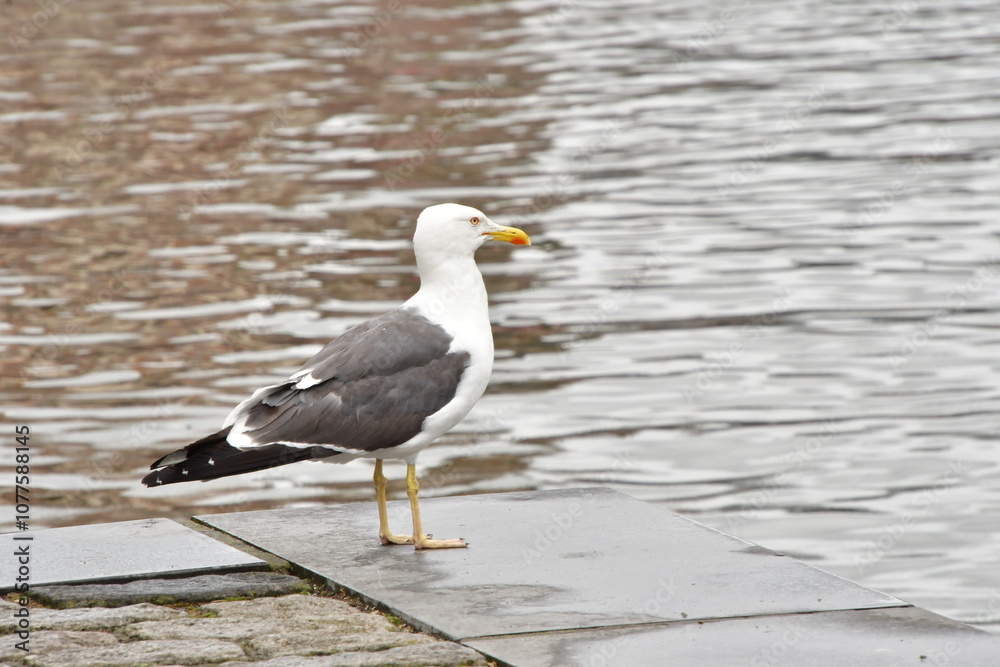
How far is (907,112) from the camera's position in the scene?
2119cm

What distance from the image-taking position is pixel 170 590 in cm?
527

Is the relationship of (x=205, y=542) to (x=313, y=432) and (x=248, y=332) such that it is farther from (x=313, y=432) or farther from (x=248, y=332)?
(x=248, y=332)

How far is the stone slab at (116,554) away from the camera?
541cm

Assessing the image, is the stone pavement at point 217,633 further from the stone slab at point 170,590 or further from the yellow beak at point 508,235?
the yellow beak at point 508,235

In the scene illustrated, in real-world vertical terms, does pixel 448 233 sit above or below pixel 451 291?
above

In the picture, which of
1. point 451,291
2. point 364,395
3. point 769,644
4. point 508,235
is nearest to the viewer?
point 769,644

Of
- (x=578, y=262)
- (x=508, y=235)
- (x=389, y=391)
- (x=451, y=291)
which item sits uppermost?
(x=508, y=235)

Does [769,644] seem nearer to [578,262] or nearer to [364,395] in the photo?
[364,395]

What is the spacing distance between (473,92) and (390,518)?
58.3 ft

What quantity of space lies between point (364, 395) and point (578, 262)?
892 cm

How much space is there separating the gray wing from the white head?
309 mm

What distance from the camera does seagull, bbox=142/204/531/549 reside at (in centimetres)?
566

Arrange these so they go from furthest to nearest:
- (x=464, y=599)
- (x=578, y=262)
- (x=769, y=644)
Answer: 1. (x=578, y=262)
2. (x=464, y=599)
3. (x=769, y=644)

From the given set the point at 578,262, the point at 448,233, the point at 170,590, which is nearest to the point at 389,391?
the point at 448,233
